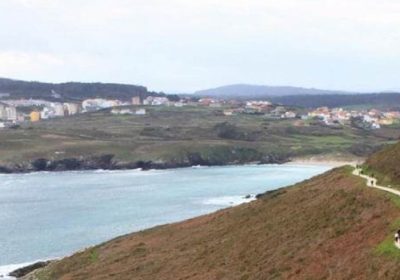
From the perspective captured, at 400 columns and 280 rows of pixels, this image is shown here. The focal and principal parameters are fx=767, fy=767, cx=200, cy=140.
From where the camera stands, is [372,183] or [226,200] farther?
[226,200]

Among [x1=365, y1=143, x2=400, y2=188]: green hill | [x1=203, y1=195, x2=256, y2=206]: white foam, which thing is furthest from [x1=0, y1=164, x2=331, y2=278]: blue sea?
[x1=365, y1=143, x2=400, y2=188]: green hill

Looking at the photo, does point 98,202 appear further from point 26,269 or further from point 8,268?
point 26,269

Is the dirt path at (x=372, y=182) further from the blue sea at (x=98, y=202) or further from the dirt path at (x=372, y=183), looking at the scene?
the blue sea at (x=98, y=202)

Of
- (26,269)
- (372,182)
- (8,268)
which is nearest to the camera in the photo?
(372,182)

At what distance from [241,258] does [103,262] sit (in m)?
18.5

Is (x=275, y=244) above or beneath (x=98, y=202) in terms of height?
above

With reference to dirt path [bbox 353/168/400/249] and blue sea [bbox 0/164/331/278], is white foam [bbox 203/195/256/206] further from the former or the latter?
dirt path [bbox 353/168/400/249]


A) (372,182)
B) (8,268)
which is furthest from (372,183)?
(8,268)

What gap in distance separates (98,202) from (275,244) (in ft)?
292

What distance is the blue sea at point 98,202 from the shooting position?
307 feet

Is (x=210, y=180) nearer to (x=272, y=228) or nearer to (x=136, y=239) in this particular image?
(x=136, y=239)

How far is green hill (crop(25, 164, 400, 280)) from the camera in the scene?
37.5 meters

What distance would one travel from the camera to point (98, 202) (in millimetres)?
134875

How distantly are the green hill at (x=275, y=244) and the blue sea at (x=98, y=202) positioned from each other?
1563cm
